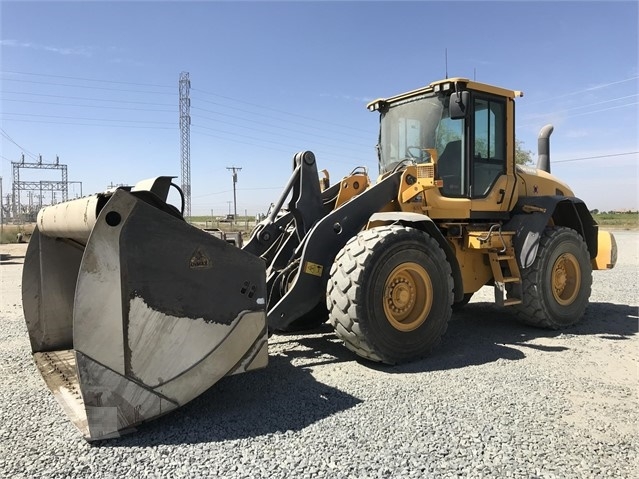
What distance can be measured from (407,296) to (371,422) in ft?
5.72

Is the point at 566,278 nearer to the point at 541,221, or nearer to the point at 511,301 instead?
the point at 541,221

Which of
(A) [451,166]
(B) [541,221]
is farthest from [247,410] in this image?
(B) [541,221]

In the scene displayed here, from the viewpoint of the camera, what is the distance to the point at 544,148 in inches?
318

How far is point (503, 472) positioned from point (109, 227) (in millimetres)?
2768

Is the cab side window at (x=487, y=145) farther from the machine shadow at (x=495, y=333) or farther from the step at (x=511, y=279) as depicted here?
the machine shadow at (x=495, y=333)

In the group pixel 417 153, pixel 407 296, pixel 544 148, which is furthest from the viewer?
pixel 544 148

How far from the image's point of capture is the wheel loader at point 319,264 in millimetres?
3236

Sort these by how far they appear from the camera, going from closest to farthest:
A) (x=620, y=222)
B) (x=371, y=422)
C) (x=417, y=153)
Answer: (x=371, y=422) → (x=417, y=153) → (x=620, y=222)

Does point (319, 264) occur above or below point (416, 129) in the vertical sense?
below

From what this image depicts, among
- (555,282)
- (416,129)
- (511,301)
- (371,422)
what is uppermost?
(416,129)

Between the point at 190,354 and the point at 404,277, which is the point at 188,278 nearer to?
the point at 190,354

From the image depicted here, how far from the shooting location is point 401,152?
642 cm

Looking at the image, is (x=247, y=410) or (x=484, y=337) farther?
(x=484, y=337)

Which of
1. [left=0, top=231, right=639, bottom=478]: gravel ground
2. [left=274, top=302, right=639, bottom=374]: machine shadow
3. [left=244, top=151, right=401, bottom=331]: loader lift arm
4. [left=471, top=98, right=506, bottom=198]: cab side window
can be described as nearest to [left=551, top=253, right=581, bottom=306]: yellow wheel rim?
[left=274, top=302, right=639, bottom=374]: machine shadow
